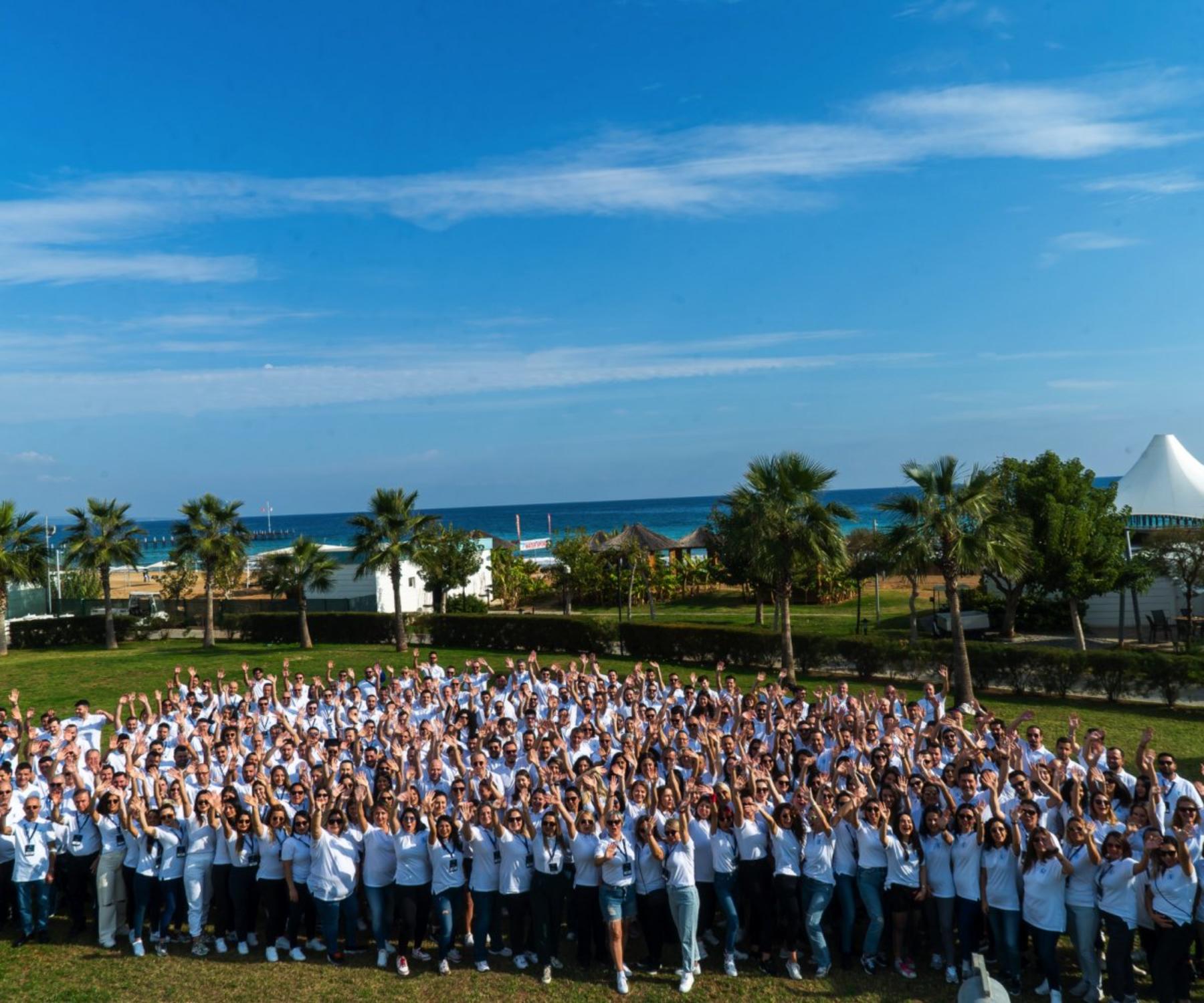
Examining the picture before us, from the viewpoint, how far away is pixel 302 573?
3281 centimetres

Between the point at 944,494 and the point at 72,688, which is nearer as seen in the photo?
the point at 944,494

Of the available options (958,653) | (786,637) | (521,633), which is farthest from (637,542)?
(958,653)

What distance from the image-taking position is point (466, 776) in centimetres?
1017

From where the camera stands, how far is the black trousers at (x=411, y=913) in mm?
8883

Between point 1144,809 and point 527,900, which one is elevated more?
point 1144,809

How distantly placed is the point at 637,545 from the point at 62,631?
23.8 meters

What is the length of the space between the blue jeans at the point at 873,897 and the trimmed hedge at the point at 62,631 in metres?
36.6

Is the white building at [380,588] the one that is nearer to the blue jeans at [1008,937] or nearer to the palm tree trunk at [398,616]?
the palm tree trunk at [398,616]

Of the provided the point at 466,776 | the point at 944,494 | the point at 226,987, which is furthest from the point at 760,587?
the point at 226,987

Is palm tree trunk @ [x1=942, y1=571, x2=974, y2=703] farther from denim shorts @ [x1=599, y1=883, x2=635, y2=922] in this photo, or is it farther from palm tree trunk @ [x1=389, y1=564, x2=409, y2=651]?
palm tree trunk @ [x1=389, y1=564, x2=409, y2=651]

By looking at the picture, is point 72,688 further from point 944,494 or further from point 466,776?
point 944,494

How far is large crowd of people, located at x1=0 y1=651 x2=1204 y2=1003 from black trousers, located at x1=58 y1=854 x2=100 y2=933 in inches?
1.1

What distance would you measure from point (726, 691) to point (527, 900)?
298 inches

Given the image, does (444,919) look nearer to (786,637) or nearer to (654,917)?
(654,917)
